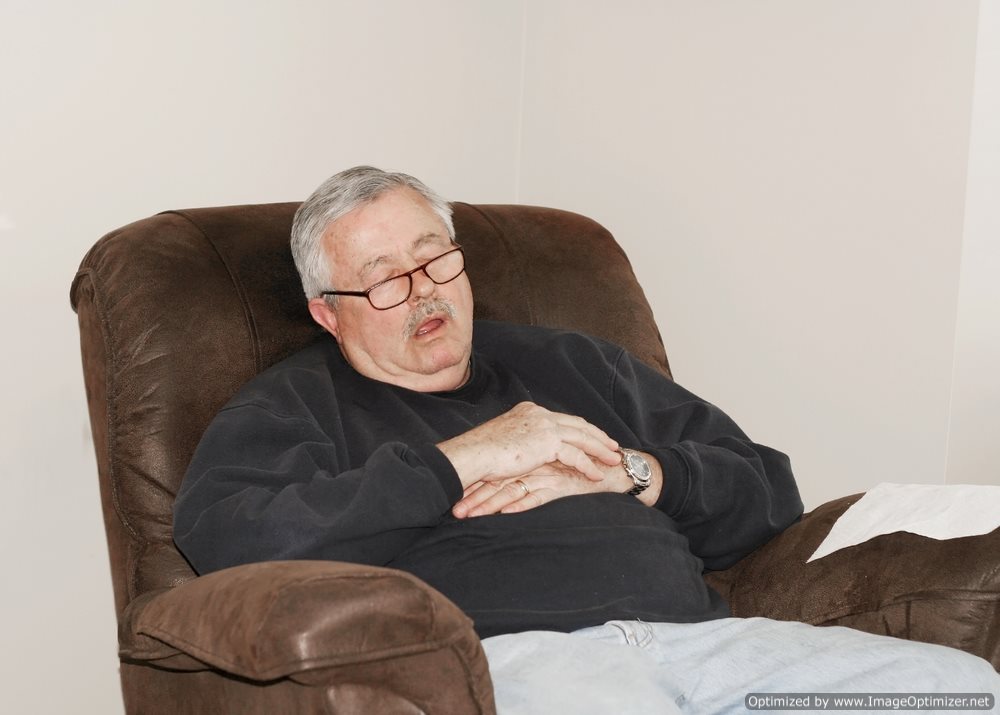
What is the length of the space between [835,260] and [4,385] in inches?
69.3

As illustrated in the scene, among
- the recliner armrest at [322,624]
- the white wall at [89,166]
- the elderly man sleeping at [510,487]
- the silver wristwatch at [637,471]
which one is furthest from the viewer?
the white wall at [89,166]

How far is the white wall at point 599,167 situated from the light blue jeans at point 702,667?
1.09 m

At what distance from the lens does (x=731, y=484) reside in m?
1.95

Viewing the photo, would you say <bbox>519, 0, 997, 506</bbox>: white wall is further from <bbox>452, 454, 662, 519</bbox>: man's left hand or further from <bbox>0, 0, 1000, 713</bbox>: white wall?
<bbox>452, 454, 662, 519</bbox>: man's left hand

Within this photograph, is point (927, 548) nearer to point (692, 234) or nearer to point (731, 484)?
point (731, 484)

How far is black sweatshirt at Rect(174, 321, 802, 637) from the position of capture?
1613 mm

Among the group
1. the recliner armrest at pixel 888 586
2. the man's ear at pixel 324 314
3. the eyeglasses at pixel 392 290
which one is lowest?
the recliner armrest at pixel 888 586

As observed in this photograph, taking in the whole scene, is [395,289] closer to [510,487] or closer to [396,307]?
[396,307]

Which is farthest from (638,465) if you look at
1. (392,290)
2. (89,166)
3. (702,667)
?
(89,166)

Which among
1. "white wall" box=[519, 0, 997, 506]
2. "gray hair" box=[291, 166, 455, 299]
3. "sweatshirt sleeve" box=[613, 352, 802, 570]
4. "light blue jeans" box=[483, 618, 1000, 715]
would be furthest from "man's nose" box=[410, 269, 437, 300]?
"white wall" box=[519, 0, 997, 506]

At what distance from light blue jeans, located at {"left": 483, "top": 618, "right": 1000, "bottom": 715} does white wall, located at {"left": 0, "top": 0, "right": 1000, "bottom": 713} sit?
42.8 inches

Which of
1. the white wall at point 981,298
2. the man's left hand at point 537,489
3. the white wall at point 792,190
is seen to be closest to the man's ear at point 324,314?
the man's left hand at point 537,489

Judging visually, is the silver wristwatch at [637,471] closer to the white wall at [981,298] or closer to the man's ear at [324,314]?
the man's ear at [324,314]

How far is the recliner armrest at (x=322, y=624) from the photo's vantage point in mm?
1184
